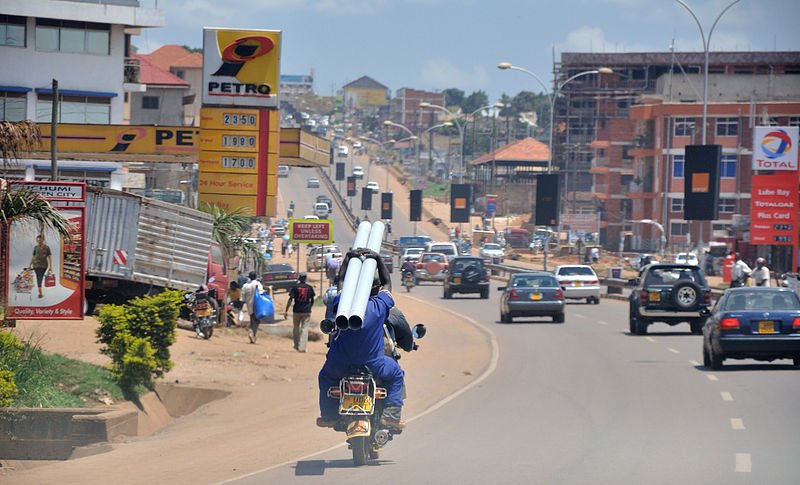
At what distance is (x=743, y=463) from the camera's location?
12.2m

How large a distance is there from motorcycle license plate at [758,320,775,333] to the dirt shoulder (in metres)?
5.08

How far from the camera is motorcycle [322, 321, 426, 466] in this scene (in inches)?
459

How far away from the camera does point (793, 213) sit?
5525cm

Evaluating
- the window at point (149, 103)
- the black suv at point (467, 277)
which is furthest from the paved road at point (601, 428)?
the window at point (149, 103)

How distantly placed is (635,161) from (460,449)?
9502cm

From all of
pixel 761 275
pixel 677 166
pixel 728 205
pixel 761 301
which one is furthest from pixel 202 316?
pixel 677 166

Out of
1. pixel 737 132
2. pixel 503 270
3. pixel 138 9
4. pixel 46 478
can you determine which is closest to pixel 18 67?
pixel 138 9

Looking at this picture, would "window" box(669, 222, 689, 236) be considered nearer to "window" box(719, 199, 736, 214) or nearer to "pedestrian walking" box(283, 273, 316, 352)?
"window" box(719, 199, 736, 214)

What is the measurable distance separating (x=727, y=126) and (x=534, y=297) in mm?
62957

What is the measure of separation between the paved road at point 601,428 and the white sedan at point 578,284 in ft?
69.2

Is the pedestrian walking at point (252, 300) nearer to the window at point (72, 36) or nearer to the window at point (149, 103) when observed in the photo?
the window at point (72, 36)

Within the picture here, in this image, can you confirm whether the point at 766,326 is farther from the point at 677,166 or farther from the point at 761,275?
the point at 677,166

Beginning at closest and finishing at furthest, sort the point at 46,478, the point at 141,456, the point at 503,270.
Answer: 1. the point at 46,478
2. the point at 141,456
3. the point at 503,270

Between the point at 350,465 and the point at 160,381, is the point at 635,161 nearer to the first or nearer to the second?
the point at 160,381
